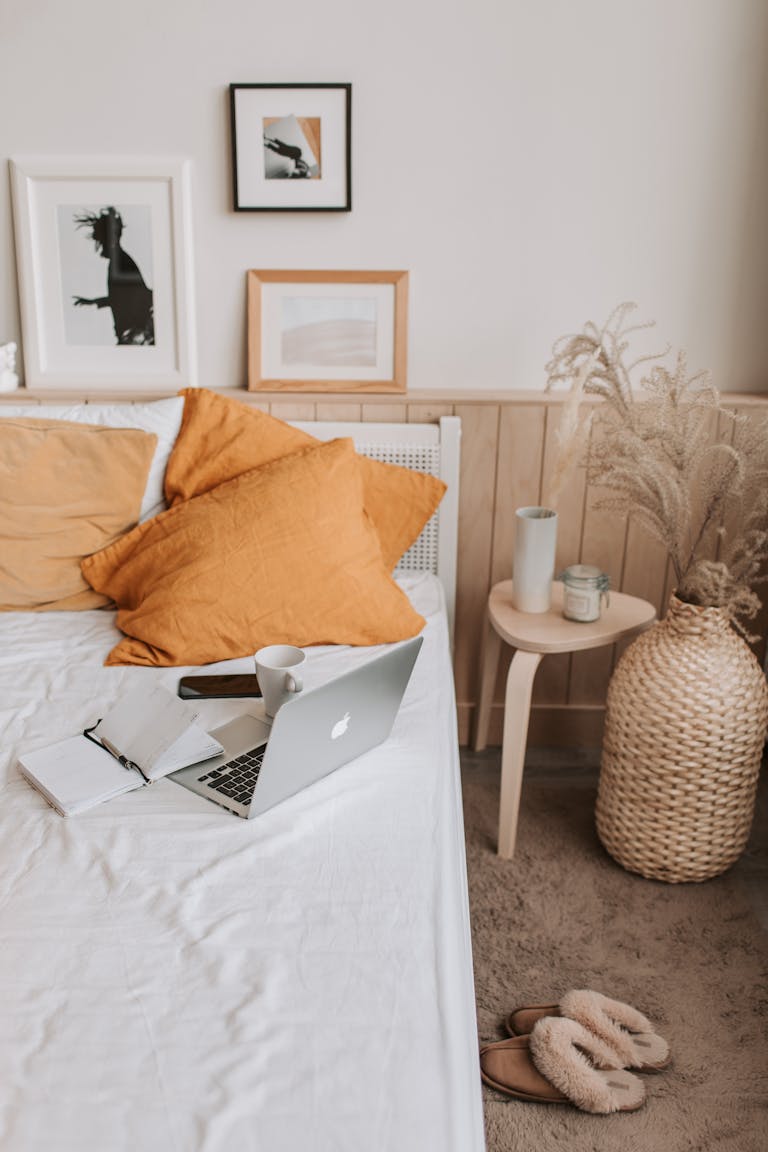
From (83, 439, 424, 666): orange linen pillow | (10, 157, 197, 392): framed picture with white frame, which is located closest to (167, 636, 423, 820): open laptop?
(83, 439, 424, 666): orange linen pillow

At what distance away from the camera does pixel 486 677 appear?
2504 mm

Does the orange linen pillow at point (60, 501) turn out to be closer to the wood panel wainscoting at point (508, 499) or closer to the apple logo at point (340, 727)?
the wood panel wainscoting at point (508, 499)

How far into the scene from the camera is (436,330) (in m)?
2.49

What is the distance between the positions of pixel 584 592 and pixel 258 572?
0.72m

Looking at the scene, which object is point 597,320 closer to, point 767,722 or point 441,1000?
point 767,722

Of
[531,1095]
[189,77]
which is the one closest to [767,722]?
[531,1095]

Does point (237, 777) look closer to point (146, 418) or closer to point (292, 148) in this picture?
point (146, 418)

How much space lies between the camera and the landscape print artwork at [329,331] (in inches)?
97.4

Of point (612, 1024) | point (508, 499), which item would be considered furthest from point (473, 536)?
point (612, 1024)

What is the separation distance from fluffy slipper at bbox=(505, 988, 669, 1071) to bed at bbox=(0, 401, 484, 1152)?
46cm

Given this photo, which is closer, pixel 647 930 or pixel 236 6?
pixel 647 930

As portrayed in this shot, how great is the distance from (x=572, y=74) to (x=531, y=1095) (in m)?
2.17

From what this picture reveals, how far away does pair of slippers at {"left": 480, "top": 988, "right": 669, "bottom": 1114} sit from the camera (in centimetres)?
153

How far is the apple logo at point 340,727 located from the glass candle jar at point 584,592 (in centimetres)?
92
